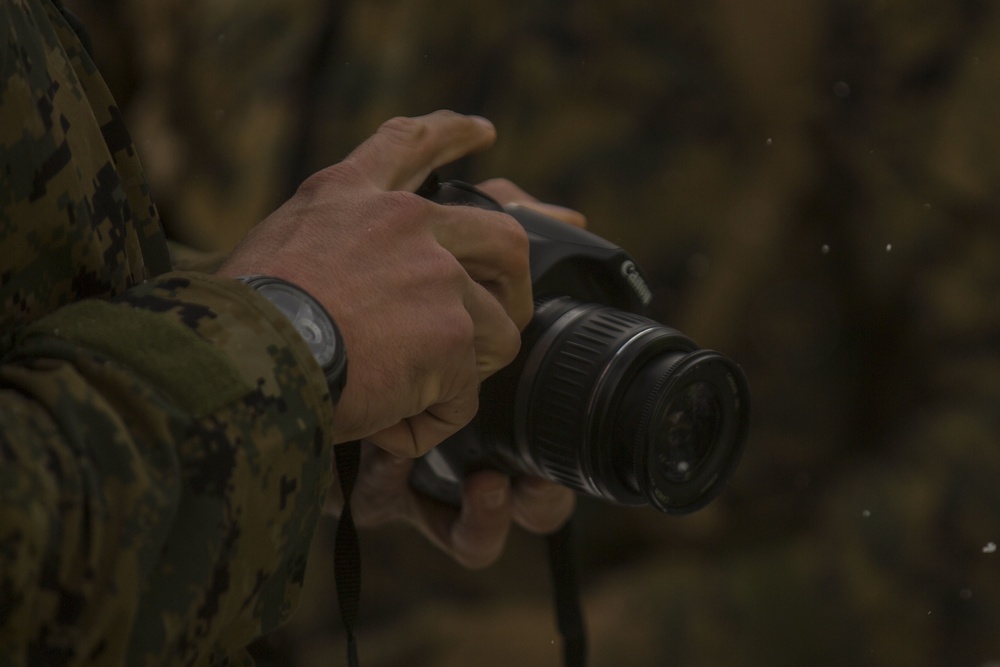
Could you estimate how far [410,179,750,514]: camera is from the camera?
1.90 ft

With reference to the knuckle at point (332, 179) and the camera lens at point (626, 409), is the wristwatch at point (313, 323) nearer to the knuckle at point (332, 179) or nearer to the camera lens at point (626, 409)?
the knuckle at point (332, 179)

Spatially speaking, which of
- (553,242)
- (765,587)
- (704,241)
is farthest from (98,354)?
(765,587)

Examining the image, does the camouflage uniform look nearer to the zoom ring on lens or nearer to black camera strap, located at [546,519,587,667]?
the zoom ring on lens

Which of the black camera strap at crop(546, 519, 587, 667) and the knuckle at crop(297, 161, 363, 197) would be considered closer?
the knuckle at crop(297, 161, 363, 197)

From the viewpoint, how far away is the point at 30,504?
32 cm

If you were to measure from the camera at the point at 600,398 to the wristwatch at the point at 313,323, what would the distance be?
0.16 metres

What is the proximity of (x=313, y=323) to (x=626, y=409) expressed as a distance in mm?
214

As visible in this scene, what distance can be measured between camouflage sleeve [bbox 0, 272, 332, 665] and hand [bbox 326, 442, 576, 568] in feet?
0.91

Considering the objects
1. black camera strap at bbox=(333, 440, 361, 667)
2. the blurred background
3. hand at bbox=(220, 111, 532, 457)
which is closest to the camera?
hand at bbox=(220, 111, 532, 457)

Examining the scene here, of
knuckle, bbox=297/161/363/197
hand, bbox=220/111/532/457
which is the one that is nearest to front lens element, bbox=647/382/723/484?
hand, bbox=220/111/532/457

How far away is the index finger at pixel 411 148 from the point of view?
0.52 m

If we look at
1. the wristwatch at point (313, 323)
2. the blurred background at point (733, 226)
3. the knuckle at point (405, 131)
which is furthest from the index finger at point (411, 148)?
the blurred background at point (733, 226)

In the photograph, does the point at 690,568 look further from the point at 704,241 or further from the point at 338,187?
the point at 338,187

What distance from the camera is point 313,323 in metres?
0.43
